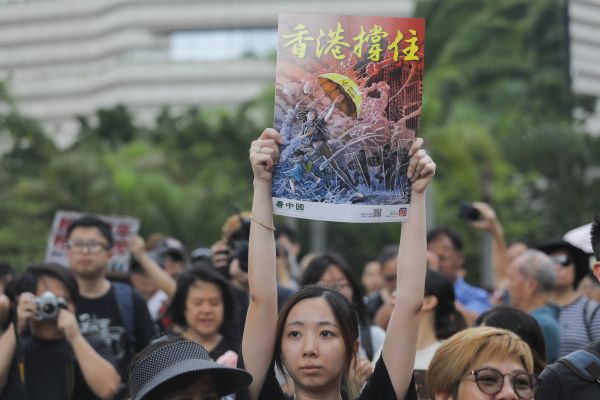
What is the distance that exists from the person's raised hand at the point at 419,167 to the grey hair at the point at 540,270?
9.92 ft

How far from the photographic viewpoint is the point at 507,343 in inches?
182

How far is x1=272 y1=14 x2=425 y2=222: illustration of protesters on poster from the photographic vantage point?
160 inches

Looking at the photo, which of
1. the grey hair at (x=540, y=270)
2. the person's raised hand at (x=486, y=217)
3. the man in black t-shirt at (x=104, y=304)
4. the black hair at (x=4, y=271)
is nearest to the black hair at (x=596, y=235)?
the grey hair at (x=540, y=270)

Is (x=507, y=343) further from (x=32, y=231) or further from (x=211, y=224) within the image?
(x=211, y=224)

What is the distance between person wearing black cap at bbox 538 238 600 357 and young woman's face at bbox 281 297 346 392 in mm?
2441

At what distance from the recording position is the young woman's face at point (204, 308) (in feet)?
22.0

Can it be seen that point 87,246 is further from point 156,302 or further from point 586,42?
point 586,42

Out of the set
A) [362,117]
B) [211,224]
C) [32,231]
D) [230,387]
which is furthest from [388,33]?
[211,224]

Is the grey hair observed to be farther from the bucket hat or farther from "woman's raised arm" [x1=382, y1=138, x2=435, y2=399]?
"woman's raised arm" [x1=382, y1=138, x2=435, y2=399]

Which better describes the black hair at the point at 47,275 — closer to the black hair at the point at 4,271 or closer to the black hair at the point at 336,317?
the black hair at the point at 4,271

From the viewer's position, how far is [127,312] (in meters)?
7.23

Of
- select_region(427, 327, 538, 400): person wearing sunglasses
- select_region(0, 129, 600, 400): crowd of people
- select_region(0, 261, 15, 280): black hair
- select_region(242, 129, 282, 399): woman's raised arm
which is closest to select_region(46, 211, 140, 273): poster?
select_region(0, 129, 600, 400): crowd of people

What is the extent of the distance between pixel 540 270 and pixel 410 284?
3.01 meters

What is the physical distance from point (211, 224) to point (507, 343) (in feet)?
80.2
